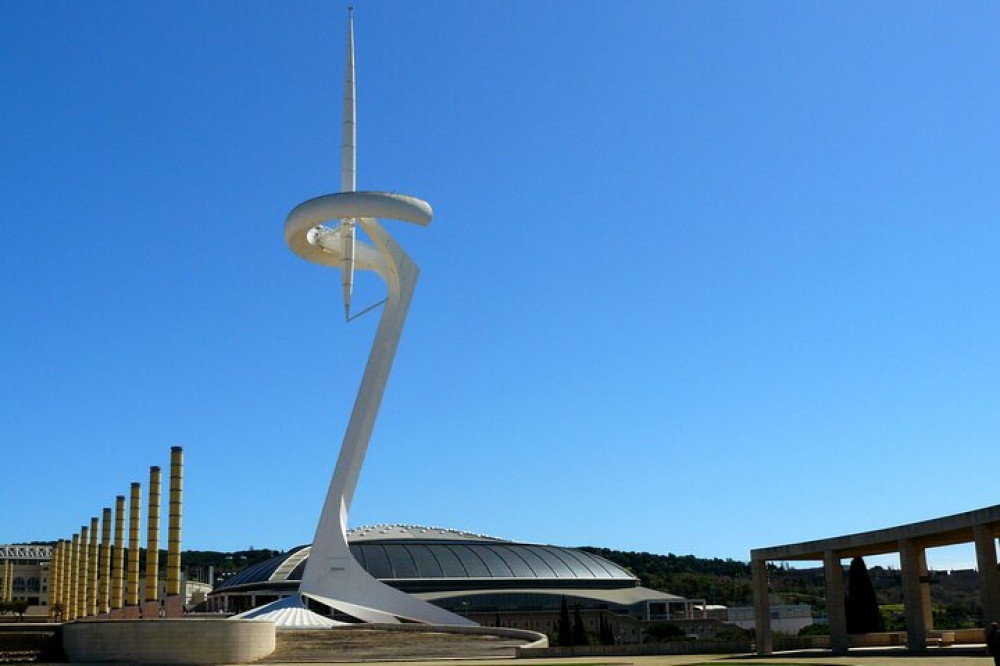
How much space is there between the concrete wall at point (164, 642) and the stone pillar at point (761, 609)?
1536 cm

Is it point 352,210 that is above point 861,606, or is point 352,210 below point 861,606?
above

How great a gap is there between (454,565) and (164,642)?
117ft

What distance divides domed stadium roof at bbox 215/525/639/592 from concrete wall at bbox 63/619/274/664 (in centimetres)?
2911

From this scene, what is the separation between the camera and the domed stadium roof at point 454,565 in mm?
65500

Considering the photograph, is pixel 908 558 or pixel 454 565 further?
pixel 454 565

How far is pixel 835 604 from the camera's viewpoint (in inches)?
1180

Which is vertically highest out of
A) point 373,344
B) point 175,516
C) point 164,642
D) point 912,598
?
point 373,344

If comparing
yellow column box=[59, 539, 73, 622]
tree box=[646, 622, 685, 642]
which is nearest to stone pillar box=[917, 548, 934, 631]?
tree box=[646, 622, 685, 642]

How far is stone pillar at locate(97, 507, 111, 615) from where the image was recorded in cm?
5447

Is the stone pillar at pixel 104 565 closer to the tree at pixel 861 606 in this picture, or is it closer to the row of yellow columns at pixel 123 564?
the row of yellow columns at pixel 123 564

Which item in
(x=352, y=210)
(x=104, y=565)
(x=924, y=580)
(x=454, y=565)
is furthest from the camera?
(x=454, y=565)

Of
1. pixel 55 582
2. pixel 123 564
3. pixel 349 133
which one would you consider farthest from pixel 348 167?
pixel 55 582

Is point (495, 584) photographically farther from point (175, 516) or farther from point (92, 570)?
point (175, 516)

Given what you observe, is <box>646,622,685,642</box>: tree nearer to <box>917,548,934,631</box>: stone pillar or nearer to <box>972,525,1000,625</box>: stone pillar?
<box>917,548,934,631</box>: stone pillar
